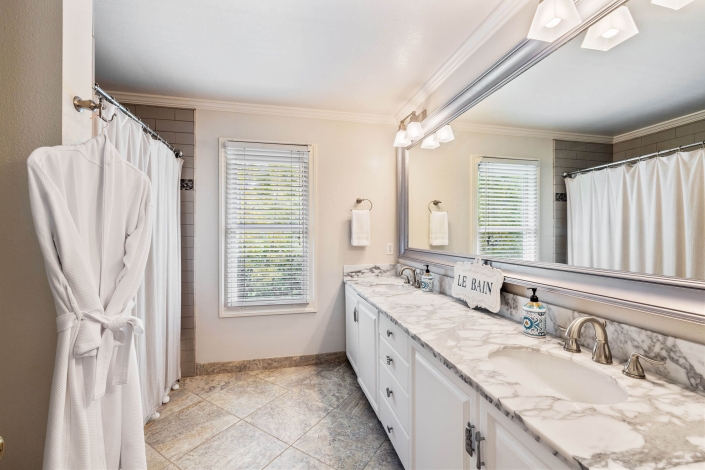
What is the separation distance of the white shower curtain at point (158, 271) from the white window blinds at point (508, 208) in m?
2.10

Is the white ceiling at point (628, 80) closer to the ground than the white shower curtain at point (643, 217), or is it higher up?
higher up

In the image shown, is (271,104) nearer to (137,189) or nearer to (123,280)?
(137,189)

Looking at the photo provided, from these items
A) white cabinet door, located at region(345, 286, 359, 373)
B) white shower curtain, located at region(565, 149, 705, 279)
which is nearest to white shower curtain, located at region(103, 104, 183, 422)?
white cabinet door, located at region(345, 286, 359, 373)

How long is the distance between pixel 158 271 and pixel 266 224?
969 millimetres

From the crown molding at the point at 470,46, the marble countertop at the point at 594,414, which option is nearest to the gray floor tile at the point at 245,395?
the marble countertop at the point at 594,414

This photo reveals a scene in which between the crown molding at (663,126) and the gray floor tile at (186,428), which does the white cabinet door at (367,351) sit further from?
the crown molding at (663,126)

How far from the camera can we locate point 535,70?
147cm

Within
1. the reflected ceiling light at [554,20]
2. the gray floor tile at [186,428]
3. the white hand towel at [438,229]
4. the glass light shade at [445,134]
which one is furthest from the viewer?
the white hand towel at [438,229]

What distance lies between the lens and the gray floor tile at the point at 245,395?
7.36 ft

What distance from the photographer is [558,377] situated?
1136 millimetres

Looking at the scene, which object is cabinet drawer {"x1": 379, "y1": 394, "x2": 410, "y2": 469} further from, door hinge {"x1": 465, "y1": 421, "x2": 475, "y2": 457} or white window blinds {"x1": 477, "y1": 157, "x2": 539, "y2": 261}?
white window blinds {"x1": 477, "y1": 157, "x2": 539, "y2": 261}

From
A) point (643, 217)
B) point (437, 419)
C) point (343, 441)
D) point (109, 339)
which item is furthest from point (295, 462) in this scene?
point (643, 217)

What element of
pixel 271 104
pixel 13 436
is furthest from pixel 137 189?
pixel 271 104

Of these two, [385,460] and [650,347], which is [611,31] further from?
[385,460]
